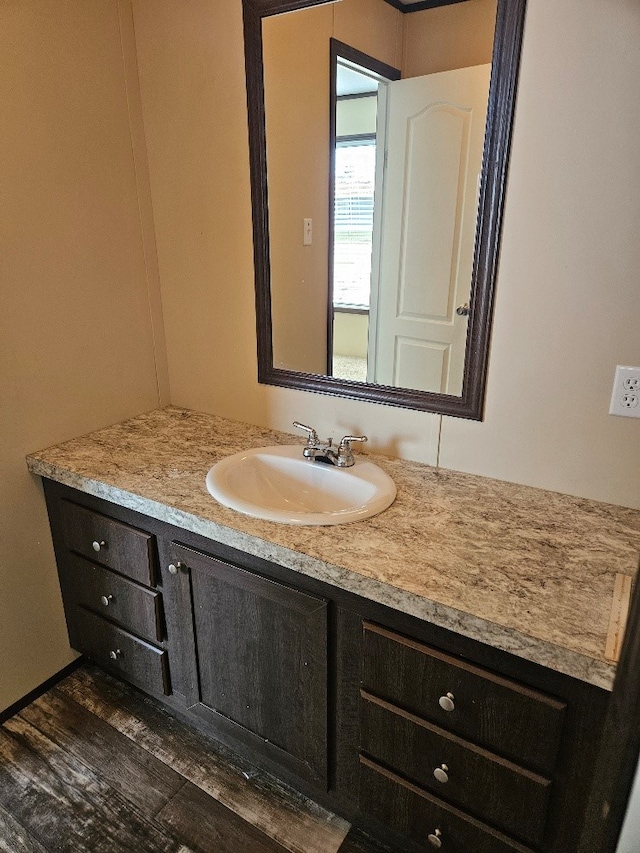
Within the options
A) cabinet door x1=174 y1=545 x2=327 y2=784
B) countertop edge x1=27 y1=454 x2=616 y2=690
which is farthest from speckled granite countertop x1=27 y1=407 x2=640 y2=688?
cabinet door x1=174 y1=545 x2=327 y2=784

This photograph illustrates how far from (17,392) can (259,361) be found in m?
0.70

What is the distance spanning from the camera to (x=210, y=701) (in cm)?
149

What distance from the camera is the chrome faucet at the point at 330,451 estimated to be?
→ 148 centimetres

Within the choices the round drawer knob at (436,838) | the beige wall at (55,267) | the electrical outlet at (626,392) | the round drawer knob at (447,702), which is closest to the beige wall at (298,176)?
the beige wall at (55,267)

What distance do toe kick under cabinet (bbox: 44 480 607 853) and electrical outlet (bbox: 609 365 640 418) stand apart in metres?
0.62

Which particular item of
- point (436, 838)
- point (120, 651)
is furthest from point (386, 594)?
point (120, 651)

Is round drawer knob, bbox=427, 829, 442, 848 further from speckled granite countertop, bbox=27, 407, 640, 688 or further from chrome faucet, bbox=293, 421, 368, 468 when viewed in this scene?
chrome faucet, bbox=293, 421, 368, 468

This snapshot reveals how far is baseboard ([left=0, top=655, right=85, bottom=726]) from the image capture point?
Answer: 170 centimetres

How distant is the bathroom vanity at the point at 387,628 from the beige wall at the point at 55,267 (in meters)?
0.13

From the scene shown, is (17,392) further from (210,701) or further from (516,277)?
(516,277)

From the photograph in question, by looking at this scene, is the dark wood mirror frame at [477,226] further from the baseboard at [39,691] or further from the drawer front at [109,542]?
the baseboard at [39,691]

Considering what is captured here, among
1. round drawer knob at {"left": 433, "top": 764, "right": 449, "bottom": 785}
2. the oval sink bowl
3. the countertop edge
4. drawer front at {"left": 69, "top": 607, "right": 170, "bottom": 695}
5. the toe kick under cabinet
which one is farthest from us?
drawer front at {"left": 69, "top": 607, "right": 170, "bottom": 695}

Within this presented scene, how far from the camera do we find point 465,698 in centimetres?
102

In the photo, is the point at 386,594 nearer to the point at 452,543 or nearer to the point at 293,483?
the point at 452,543
